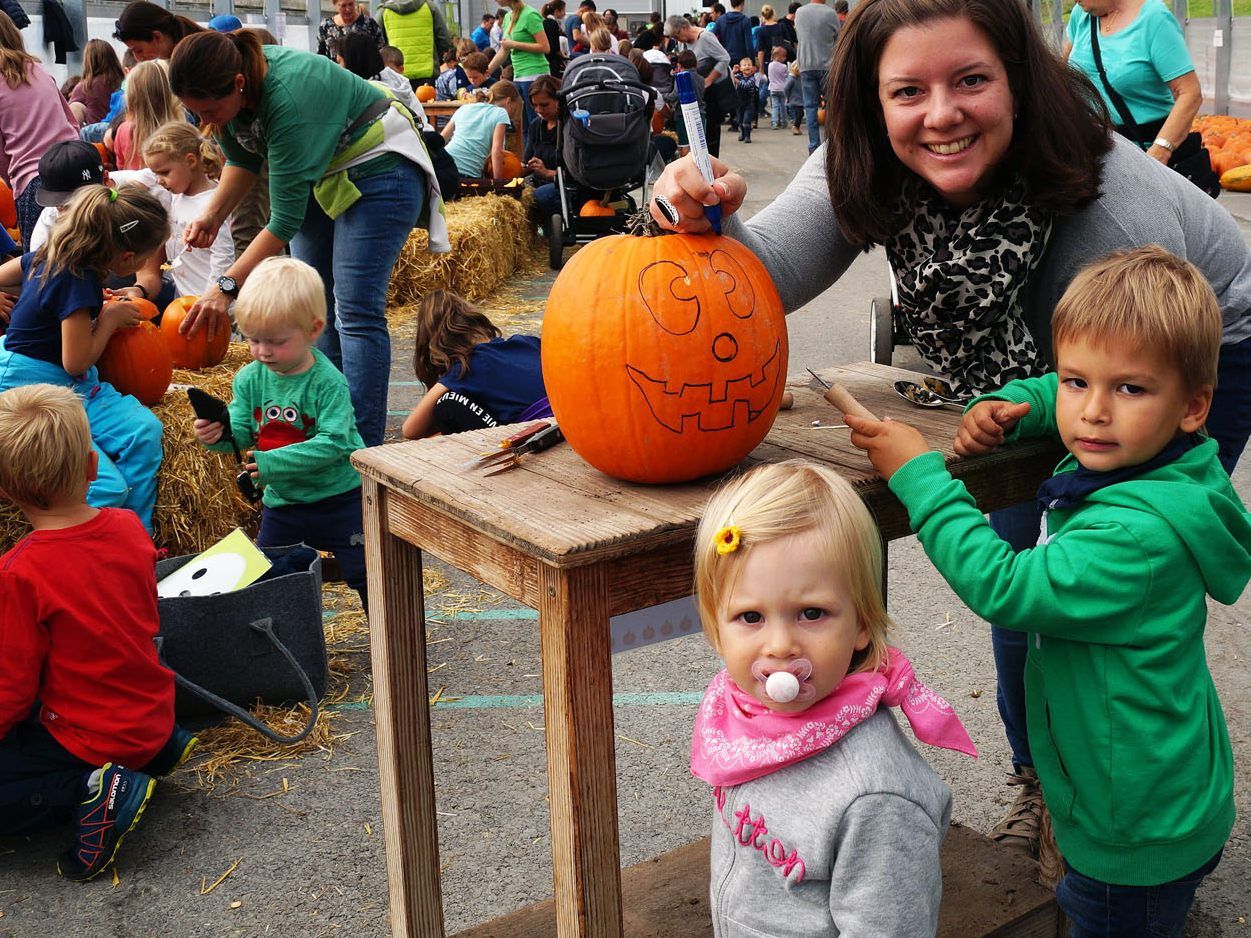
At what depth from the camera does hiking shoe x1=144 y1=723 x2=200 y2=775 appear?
10.4 feet

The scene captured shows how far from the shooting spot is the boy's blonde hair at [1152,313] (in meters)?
1.69

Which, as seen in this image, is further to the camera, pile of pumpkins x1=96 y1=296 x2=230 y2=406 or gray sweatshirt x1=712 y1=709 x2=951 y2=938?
pile of pumpkins x1=96 y1=296 x2=230 y2=406

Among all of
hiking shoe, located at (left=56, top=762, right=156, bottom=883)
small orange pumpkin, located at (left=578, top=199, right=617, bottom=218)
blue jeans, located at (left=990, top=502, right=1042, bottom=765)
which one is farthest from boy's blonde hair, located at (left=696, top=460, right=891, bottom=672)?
small orange pumpkin, located at (left=578, top=199, right=617, bottom=218)

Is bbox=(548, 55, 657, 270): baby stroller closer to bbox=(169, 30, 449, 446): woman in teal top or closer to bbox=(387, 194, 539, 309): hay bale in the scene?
bbox=(387, 194, 539, 309): hay bale

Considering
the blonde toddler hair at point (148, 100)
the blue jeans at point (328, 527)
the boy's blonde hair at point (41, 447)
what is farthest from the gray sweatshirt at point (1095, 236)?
the blonde toddler hair at point (148, 100)

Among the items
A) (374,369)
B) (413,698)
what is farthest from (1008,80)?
(374,369)

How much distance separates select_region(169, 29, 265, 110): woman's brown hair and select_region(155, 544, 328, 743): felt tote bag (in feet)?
5.42

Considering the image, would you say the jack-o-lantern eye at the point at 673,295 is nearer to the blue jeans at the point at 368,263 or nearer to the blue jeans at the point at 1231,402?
the blue jeans at the point at 1231,402

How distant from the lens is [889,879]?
1543 mm

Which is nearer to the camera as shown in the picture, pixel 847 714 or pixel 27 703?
pixel 847 714

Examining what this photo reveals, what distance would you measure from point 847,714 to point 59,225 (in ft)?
11.6

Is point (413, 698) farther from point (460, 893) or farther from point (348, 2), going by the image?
point (348, 2)

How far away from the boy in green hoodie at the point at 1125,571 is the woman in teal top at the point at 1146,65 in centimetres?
364

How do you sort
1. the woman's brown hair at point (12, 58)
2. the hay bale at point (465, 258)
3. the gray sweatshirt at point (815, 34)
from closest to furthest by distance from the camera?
the woman's brown hair at point (12, 58)
the hay bale at point (465, 258)
the gray sweatshirt at point (815, 34)
